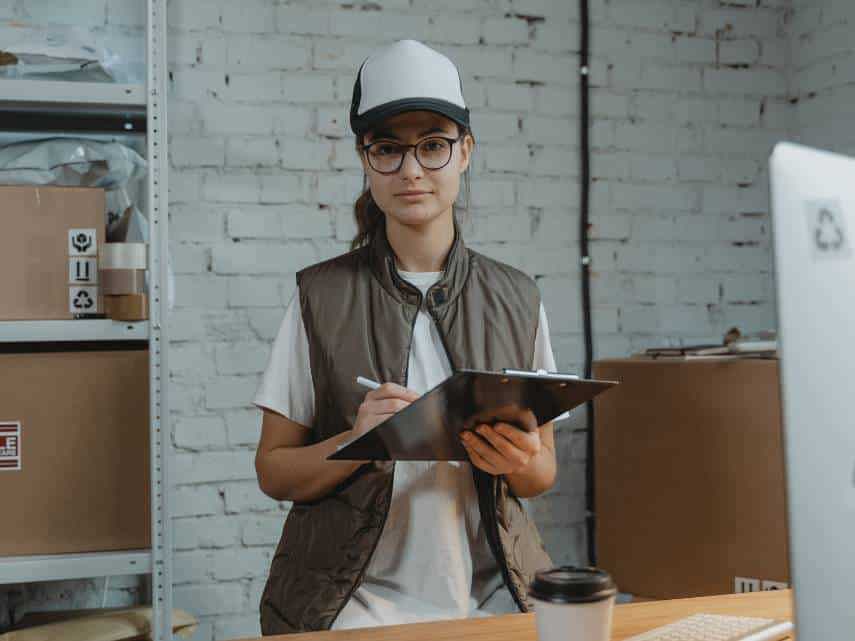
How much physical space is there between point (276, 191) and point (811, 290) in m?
1.97

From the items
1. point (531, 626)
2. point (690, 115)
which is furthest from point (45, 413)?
point (690, 115)

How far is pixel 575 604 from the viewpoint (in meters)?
0.74

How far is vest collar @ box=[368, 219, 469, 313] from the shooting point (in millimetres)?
1554

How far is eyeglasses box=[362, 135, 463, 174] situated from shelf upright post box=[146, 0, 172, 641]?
1.76 ft

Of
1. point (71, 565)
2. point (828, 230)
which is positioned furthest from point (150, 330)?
point (828, 230)

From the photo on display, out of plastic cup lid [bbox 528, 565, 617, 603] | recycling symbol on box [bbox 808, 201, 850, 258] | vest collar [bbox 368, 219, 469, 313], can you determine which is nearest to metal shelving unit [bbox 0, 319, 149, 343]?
vest collar [bbox 368, 219, 469, 313]

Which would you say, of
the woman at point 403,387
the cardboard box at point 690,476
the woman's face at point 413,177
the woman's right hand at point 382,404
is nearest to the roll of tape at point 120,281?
the woman at point 403,387

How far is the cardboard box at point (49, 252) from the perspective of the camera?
71.9 inches

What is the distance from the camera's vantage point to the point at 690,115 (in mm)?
2670

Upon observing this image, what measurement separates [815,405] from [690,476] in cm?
175

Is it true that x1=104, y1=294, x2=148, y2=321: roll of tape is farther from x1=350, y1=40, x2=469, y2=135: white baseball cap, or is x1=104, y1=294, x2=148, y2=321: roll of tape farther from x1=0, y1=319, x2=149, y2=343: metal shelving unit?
x1=350, y1=40, x2=469, y2=135: white baseball cap

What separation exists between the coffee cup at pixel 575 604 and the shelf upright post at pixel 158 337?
4.04 feet

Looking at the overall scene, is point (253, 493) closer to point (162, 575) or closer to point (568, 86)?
point (162, 575)

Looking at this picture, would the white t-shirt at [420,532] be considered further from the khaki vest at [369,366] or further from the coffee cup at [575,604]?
the coffee cup at [575,604]
